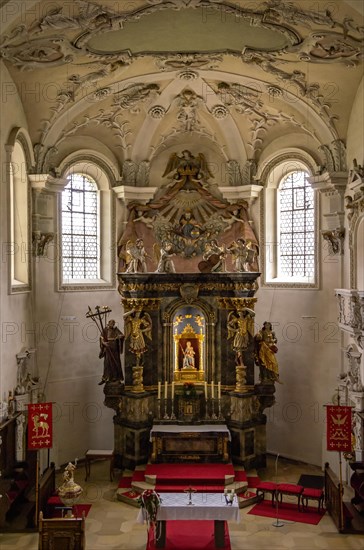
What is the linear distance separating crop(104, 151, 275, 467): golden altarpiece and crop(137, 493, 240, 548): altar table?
158 inches

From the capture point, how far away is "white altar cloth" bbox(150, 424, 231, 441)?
56.2 ft

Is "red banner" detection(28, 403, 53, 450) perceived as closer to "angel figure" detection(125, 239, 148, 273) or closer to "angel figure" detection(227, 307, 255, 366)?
"angel figure" detection(125, 239, 148, 273)

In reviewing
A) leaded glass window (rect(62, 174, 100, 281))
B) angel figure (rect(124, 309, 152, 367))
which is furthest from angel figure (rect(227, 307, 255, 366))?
leaded glass window (rect(62, 174, 100, 281))

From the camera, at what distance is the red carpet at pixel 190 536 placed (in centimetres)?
1295

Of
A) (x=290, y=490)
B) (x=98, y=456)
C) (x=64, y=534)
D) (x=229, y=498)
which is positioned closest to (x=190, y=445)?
(x=98, y=456)

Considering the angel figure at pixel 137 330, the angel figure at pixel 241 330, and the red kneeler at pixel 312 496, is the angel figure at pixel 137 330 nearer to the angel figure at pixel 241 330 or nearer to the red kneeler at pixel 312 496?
A: the angel figure at pixel 241 330

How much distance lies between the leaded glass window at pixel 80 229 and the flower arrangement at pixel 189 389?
4510mm

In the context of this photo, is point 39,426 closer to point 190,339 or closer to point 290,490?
point 190,339

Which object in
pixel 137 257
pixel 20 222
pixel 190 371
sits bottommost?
pixel 190 371

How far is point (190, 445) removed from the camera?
1719 centimetres

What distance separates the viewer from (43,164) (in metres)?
17.2

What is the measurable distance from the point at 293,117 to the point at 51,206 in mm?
7395

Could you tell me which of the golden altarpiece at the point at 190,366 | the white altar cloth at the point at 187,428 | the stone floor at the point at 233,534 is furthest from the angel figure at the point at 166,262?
the stone floor at the point at 233,534

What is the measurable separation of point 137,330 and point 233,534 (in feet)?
20.5
